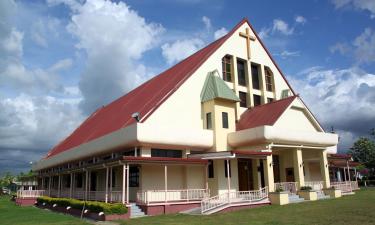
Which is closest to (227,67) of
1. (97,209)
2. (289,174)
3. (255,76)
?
(255,76)

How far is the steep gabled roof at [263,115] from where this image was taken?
25.7 metres

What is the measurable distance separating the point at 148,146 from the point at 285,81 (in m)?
16.7

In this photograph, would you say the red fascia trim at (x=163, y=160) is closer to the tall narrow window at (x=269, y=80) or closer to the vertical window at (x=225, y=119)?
the vertical window at (x=225, y=119)

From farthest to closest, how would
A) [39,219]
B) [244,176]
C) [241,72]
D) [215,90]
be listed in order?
1. [241,72]
2. [244,176]
3. [215,90]
4. [39,219]

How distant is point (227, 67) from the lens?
98.6 feet

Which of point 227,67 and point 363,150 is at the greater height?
point 227,67

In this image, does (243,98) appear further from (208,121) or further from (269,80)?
(208,121)

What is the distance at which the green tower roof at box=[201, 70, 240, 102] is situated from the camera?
85.7 ft

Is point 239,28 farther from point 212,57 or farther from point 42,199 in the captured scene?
point 42,199

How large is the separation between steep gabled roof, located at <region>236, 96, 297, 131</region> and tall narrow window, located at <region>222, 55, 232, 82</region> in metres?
3.37

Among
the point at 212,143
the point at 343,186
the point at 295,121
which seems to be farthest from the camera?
the point at 343,186

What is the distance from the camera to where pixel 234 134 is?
1033 inches

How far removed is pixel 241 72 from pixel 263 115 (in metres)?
5.79

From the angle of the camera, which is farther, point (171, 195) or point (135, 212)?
point (171, 195)
